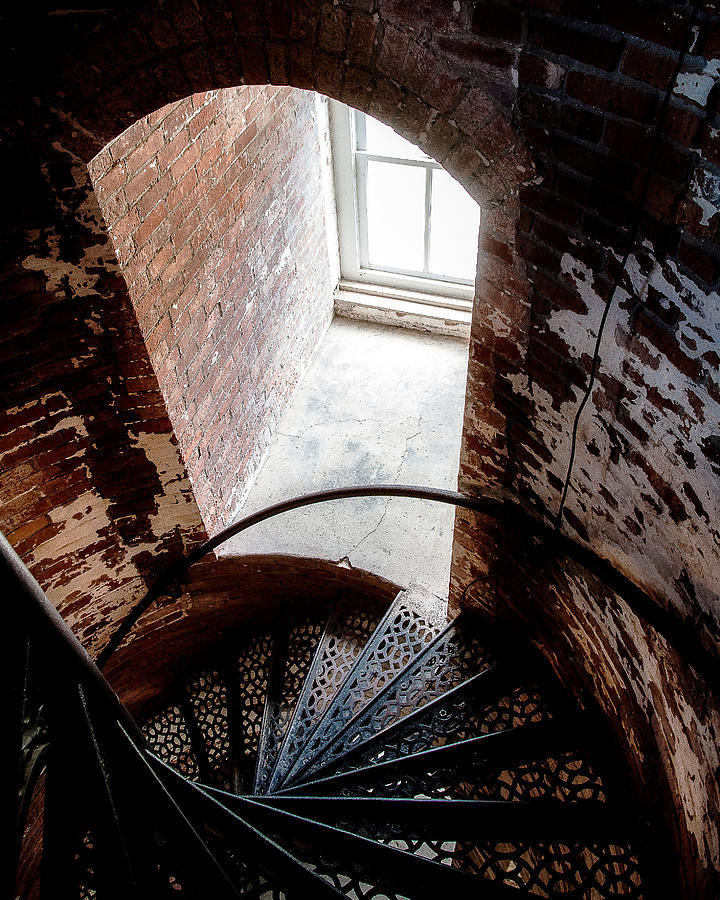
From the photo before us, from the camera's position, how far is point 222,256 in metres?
3.14

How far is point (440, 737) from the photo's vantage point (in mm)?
3053

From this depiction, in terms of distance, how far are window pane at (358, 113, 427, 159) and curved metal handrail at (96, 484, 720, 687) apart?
2.33 metres

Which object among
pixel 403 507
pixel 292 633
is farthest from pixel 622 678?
pixel 292 633

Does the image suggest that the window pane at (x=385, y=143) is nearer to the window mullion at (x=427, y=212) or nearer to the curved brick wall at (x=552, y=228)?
the window mullion at (x=427, y=212)

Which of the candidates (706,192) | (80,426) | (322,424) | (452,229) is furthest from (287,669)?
(706,192)

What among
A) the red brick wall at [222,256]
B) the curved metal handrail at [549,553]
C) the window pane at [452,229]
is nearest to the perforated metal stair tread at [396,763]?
the curved metal handrail at [549,553]

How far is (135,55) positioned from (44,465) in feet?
5.81

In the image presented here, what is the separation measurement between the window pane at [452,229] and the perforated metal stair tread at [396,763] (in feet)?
7.81

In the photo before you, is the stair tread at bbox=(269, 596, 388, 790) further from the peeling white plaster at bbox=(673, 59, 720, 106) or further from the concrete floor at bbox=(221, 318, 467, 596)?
the peeling white plaster at bbox=(673, 59, 720, 106)

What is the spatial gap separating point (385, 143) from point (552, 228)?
283 cm

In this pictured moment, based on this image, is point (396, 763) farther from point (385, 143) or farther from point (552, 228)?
point (385, 143)

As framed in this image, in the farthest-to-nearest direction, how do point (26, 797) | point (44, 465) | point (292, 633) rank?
1. point (292, 633)
2. point (44, 465)
3. point (26, 797)

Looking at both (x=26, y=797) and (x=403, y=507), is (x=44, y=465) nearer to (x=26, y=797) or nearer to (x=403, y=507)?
(x=26, y=797)

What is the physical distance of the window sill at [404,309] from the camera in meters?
4.64
